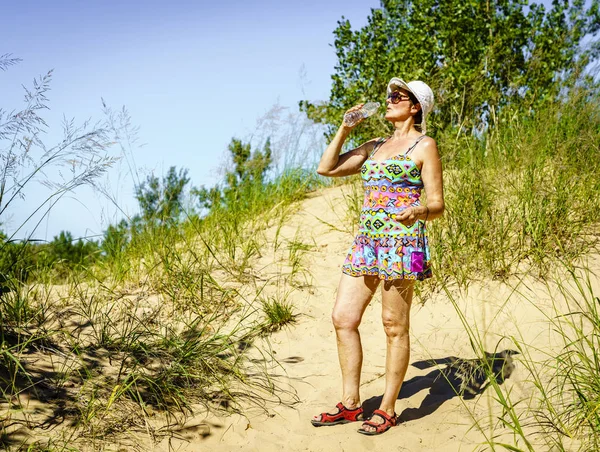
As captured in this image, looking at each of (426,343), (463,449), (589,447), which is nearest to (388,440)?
(463,449)

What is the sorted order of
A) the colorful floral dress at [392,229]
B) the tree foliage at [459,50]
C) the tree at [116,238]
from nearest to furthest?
the colorful floral dress at [392,229] → the tree at [116,238] → the tree foliage at [459,50]

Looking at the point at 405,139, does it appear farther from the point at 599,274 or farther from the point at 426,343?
the point at 599,274

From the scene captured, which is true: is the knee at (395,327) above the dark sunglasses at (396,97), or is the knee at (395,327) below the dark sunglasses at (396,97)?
below

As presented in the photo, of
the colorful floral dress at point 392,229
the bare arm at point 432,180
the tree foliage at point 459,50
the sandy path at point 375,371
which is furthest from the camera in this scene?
the tree foliage at point 459,50

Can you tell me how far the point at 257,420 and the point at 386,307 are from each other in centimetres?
120

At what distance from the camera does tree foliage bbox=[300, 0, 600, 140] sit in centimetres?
780

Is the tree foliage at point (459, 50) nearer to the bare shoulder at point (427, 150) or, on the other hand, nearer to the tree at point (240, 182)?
the tree at point (240, 182)

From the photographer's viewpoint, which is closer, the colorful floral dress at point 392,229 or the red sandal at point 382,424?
the colorful floral dress at point 392,229

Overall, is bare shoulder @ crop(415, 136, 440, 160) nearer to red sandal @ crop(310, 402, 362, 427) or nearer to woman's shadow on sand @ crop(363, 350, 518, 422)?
woman's shadow on sand @ crop(363, 350, 518, 422)

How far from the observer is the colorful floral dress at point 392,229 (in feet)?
10.9

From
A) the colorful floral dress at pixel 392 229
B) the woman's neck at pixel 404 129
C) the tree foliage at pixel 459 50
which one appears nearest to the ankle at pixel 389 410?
the colorful floral dress at pixel 392 229

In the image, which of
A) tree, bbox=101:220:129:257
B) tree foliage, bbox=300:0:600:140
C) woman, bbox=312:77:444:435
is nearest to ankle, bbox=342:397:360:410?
woman, bbox=312:77:444:435

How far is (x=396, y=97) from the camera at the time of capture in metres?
3.52

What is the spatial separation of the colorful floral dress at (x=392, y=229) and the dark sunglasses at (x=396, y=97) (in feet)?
1.01
